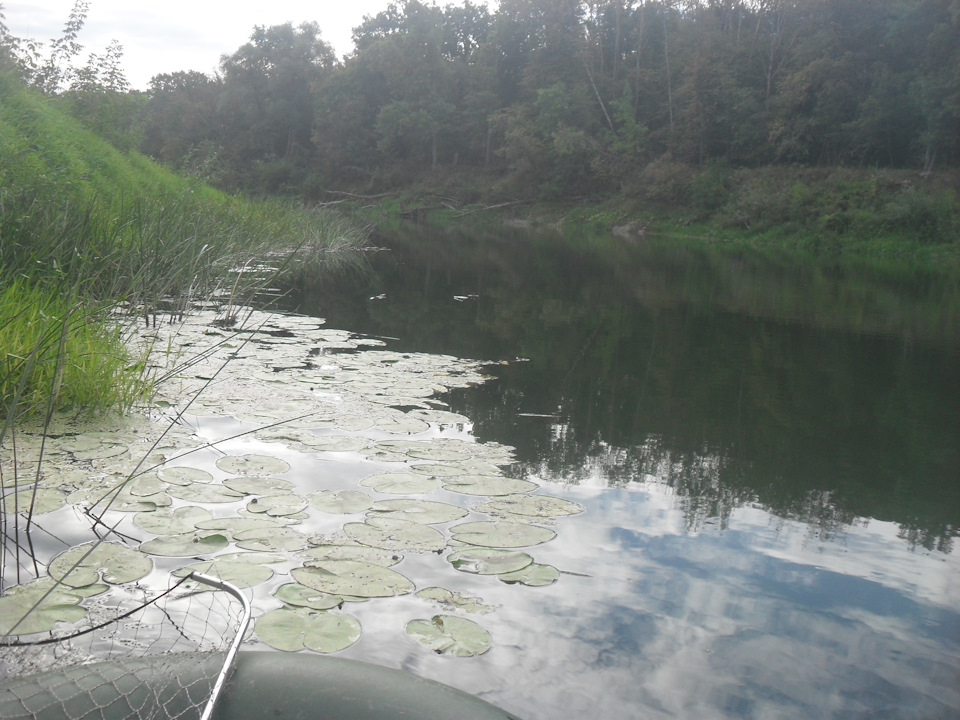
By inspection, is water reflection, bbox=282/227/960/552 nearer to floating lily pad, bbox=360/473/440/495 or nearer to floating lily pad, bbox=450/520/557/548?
floating lily pad, bbox=360/473/440/495

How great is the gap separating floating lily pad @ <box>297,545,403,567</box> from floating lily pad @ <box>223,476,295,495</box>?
0.53 meters

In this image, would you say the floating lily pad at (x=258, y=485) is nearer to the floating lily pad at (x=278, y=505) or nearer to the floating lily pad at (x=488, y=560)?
the floating lily pad at (x=278, y=505)

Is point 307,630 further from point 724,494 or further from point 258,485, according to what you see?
point 724,494

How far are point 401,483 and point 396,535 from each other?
48cm

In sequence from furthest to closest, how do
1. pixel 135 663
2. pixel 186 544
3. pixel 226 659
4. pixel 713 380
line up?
pixel 713 380 < pixel 186 544 < pixel 135 663 < pixel 226 659

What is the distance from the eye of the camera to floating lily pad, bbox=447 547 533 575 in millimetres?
2568

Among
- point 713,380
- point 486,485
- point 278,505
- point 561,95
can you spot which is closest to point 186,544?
point 278,505

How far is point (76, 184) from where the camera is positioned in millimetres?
7141

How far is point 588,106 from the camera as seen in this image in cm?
3475

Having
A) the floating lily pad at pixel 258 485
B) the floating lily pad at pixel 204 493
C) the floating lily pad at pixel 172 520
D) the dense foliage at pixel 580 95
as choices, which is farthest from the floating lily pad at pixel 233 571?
the dense foliage at pixel 580 95

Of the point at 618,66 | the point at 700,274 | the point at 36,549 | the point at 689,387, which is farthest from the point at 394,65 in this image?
the point at 36,549

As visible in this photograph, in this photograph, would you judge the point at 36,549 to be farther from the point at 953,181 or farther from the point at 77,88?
the point at 953,181

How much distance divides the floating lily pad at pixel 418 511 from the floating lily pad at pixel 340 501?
0.14 ft

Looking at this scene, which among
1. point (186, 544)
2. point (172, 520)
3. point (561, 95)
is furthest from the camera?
point (561, 95)
